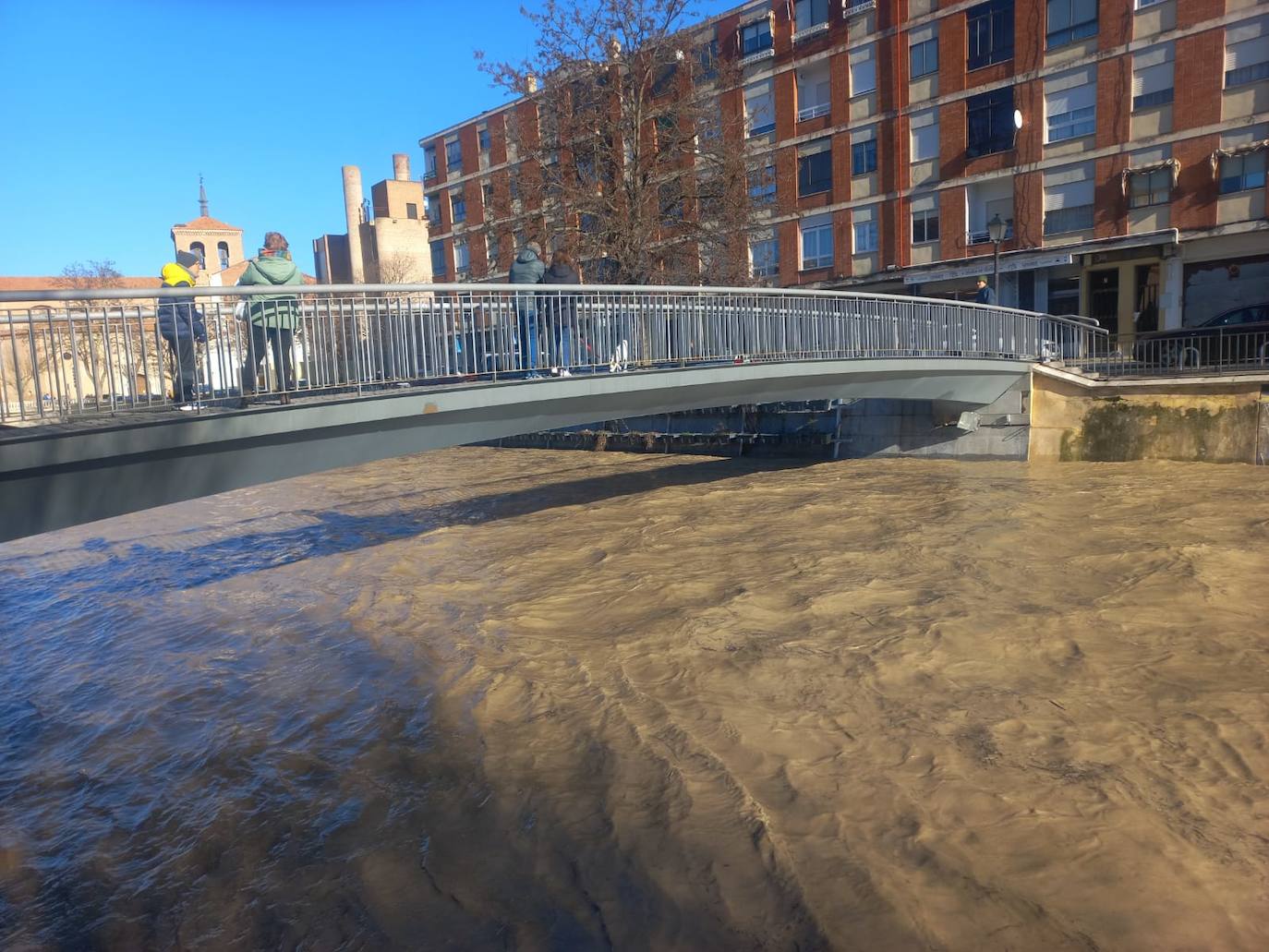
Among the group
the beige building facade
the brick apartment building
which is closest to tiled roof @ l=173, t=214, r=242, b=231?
the beige building facade

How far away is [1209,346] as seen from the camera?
47.9 feet

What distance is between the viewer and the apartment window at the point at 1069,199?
23594mm

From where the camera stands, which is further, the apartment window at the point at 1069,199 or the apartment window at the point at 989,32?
the apartment window at the point at 989,32

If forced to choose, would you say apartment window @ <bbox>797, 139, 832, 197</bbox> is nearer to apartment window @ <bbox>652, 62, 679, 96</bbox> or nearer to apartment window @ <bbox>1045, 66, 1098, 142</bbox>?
apartment window @ <bbox>652, 62, 679, 96</bbox>

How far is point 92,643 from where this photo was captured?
26.2ft

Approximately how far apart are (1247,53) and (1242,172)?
108 inches

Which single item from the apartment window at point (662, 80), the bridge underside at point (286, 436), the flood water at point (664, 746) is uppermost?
the apartment window at point (662, 80)

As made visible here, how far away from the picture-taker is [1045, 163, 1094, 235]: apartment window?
23.6 metres

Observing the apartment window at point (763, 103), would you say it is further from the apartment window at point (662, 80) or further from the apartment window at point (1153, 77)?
the apartment window at point (1153, 77)

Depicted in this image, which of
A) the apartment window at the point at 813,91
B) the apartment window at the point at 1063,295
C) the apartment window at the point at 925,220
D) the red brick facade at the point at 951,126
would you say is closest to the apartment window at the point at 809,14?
the red brick facade at the point at 951,126

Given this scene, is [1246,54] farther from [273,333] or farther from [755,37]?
[273,333]

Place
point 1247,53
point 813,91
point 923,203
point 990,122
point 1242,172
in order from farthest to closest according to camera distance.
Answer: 1. point 813,91
2. point 923,203
3. point 990,122
4. point 1242,172
5. point 1247,53

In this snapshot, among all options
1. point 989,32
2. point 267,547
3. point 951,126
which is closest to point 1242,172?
point 951,126

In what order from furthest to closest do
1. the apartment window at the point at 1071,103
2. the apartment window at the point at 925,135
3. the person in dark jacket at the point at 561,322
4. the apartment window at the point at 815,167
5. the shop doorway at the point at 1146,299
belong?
1. the apartment window at the point at 815,167
2. the apartment window at the point at 925,135
3. the apartment window at the point at 1071,103
4. the shop doorway at the point at 1146,299
5. the person in dark jacket at the point at 561,322
